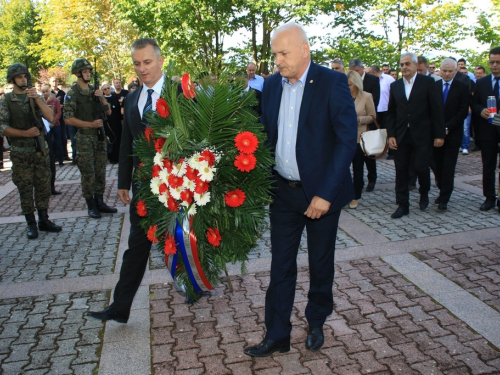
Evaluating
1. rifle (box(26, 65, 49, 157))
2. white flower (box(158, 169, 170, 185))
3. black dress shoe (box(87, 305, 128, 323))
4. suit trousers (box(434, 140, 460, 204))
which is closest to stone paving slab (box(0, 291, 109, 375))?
black dress shoe (box(87, 305, 128, 323))

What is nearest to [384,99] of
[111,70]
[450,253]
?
[450,253]

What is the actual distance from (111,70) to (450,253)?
123ft

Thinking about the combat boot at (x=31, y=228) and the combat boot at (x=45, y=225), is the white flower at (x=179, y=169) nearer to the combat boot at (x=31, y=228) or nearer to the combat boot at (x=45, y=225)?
the combat boot at (x=31, y=228)

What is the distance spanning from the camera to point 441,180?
26.1 ft

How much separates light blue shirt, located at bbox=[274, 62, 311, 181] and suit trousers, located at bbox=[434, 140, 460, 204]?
497 centimetres

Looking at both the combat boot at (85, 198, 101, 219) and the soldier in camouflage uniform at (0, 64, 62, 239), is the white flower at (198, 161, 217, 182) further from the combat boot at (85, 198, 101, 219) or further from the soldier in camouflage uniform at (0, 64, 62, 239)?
the combat boot at (85, 198, 101, 219)

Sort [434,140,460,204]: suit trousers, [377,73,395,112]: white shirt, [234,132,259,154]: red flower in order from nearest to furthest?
[234,132,259,154]: red flower
[434,140,460,204]: suit trousers
[377,73,395,112]: white shirt

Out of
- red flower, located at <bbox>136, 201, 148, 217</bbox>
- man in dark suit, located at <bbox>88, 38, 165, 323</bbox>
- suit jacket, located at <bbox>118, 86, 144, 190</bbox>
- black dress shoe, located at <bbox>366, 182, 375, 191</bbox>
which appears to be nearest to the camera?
red flower, located at <bbox>136, 201, 148, 217</bbox>

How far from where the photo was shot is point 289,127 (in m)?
3.54

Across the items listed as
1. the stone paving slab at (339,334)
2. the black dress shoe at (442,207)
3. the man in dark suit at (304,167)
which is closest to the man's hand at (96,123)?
the stone paving slab at (339,334)

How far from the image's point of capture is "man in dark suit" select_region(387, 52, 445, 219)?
741 cm

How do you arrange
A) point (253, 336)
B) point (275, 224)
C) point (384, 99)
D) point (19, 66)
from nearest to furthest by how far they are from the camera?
1. point (275, 224)
2. point (253, 336)
3. point (19, 66)
4. point (384, 99)

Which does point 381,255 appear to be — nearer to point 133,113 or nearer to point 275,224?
point 275,224

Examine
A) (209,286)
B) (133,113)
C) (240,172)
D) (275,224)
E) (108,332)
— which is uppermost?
(133,113)
